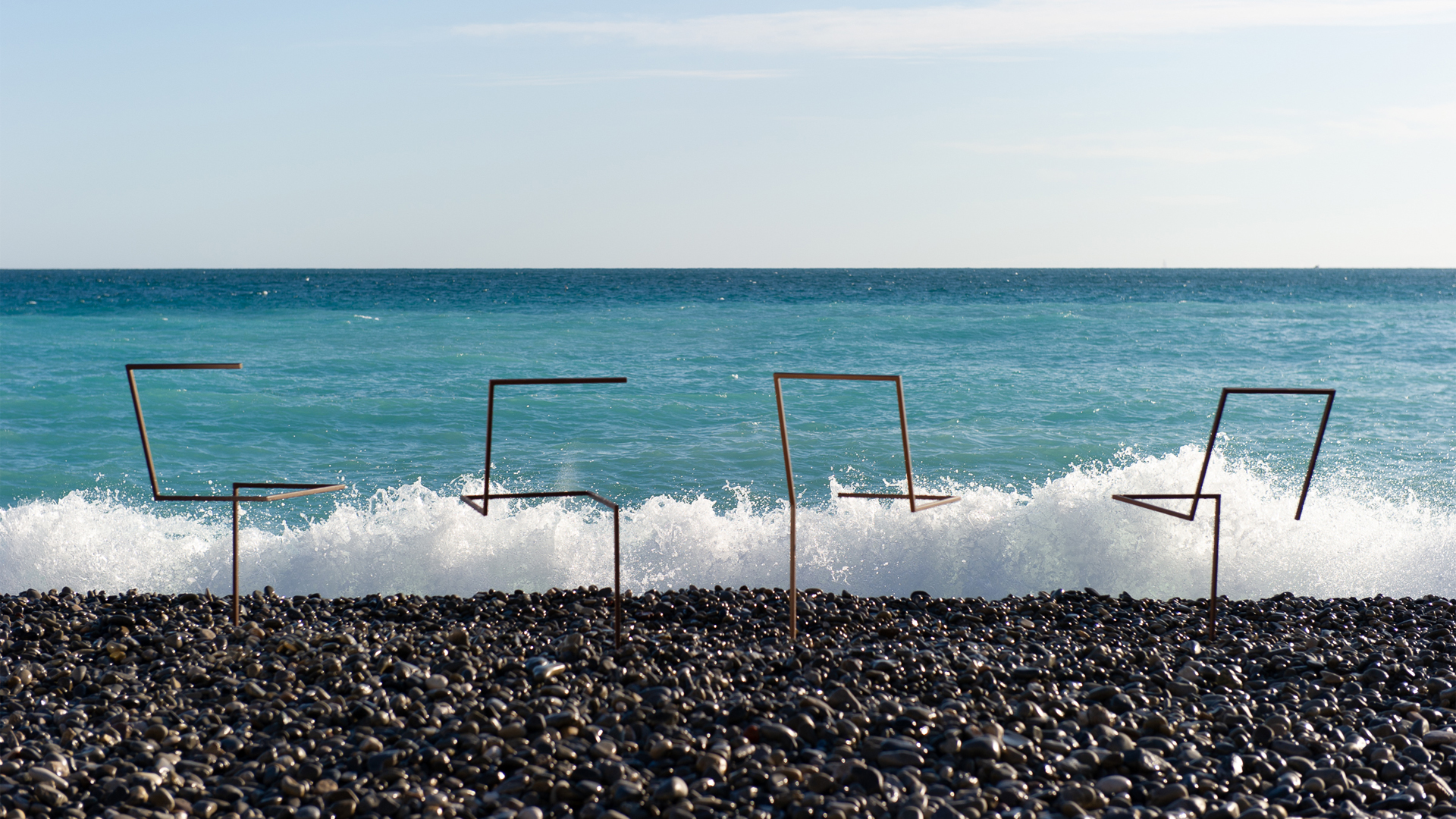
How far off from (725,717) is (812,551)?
385 centimetres

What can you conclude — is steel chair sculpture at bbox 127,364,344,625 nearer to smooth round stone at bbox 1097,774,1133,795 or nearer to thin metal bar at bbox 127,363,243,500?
thin metal bar at bbox 127,363,243,500

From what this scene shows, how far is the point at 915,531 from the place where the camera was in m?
7.67

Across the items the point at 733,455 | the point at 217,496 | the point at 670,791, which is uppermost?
the point at 217,496

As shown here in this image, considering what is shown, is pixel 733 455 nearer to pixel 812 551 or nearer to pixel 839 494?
pixel 812 551

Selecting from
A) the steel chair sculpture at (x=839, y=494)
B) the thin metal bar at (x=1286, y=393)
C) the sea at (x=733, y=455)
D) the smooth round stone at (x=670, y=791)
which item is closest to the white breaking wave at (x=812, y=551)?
the sea at (x=733, y=455)

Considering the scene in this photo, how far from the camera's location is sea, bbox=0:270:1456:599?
7477 millimetres

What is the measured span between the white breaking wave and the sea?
2 cm

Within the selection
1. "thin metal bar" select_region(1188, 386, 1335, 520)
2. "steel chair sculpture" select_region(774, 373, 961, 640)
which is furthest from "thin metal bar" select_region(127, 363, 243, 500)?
"thin metal bar" select_region(1188, 386, 1335, 520)

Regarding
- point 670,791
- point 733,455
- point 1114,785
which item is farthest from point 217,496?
point 733,455

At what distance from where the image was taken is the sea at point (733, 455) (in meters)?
7.48

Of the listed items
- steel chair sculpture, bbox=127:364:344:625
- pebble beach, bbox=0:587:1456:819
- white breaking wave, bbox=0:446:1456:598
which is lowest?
white breaking wave, bbox=0:446:1456:598

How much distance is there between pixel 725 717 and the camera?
376 centimetres

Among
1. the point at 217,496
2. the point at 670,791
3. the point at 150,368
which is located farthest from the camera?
the point at 217,496

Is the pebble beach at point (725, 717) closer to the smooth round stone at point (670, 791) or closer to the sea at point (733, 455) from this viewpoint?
the smooth round stone at point (670, 791)
